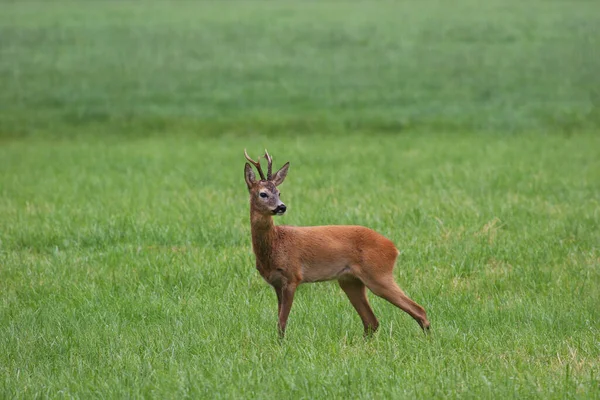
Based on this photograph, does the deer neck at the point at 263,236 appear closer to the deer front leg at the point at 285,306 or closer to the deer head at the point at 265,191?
the deer head at the point at 265,191

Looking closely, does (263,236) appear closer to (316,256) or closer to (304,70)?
(316,256)

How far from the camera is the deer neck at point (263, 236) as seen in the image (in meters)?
7.25

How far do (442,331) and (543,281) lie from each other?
1.92 m

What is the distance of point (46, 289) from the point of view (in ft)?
28.3

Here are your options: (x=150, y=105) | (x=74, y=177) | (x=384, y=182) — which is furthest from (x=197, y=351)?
(x=150, y=105)

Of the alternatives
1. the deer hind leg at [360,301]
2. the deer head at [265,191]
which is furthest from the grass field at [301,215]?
the deer head at [265,191]

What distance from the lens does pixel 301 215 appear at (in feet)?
36.7

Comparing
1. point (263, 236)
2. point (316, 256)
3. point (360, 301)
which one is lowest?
point (360, 301)

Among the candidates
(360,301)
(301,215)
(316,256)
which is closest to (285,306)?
(316,256)

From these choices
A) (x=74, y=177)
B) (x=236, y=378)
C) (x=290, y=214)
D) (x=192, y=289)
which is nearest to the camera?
(x=236, y=378)

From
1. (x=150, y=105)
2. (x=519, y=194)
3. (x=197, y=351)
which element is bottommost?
(x=150, y=105)

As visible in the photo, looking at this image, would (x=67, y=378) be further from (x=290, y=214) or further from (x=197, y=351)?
(x=290, y=214)

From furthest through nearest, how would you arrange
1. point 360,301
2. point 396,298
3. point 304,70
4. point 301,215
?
point 304,70
point 301,215
point 360,301
point 396,298

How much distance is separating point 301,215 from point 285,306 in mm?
4167
